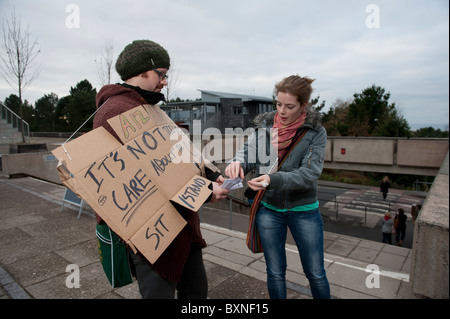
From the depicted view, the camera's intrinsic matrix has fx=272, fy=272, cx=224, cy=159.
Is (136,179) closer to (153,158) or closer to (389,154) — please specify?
(153,158)

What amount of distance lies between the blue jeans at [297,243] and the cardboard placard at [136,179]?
686 millimetres

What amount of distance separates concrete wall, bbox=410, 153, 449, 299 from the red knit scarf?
5.81ft

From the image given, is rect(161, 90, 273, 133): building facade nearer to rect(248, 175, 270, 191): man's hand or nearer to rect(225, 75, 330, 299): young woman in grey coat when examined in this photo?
rect(225, 75, 330, 299): young woman in grey coat

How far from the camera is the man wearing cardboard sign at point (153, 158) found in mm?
1451

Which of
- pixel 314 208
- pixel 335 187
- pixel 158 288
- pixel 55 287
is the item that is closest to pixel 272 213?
pixel 314 208

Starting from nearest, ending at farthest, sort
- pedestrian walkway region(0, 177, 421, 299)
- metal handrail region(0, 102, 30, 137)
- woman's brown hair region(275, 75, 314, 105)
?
woman's brown hair region(275, 75, 314, 105) → pedestrian walkway region(0, 177, 421, 299) → metal handrail region(0, 102, 30, 137)

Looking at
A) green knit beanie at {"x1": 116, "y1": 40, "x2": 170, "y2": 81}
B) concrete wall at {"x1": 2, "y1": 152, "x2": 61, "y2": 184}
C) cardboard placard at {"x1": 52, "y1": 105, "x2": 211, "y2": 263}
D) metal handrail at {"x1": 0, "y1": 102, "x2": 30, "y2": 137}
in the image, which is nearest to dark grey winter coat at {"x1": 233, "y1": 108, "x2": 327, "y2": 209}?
cardboard placard at {"x1": 52, "y1": 105, "x2": 211, "y2": 263}

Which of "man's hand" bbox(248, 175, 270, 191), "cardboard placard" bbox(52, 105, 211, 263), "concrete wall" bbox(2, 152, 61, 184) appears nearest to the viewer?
"cardboard placard" bbox(52, 105, 211, 263)

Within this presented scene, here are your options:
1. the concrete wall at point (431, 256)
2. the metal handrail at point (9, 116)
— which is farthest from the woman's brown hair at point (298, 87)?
the metal handrail at point (9, 116)

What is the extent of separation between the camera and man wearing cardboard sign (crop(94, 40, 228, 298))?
145cm

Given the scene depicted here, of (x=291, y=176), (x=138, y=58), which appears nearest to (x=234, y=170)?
(x=291, y=176)

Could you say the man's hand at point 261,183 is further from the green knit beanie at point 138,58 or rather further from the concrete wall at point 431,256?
the concrete wall at point 431,256

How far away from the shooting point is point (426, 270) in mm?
2643

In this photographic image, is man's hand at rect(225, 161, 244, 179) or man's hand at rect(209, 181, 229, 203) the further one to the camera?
man's hand at rect(225, 161, 244, 179)
